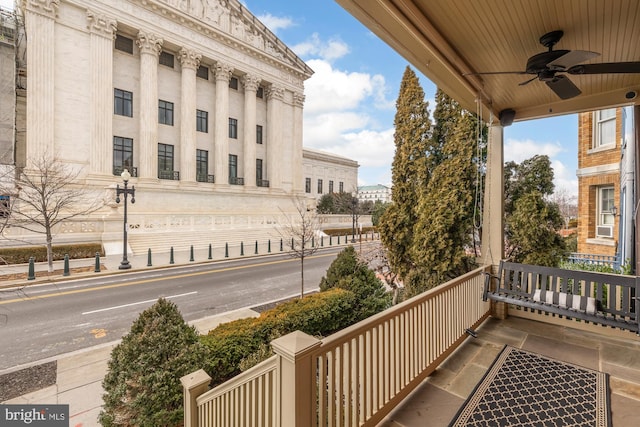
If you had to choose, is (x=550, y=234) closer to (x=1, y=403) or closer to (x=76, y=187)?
(x=1, y=403)

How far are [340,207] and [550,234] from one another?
41921 mm

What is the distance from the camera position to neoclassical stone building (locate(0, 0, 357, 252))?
59.5 feet

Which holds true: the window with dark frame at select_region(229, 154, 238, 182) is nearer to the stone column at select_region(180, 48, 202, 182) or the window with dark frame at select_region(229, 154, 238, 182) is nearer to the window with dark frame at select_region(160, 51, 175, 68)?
the stone column at select_region(180, 48, 202, 182)

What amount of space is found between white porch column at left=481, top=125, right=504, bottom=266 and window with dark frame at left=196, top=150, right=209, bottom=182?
82.9ft

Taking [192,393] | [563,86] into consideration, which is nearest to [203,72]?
[563,86]

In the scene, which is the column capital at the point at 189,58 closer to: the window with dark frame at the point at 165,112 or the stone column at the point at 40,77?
the window with dark frame at the point at 165,112

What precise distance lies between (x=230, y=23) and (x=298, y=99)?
9.40m

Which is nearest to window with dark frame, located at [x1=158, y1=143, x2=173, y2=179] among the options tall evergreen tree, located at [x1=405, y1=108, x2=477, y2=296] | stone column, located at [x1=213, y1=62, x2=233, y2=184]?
stone column, located at [x1=213, y1=62, x2=233, y2=184]

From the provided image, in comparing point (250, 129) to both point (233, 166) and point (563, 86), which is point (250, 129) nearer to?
point (233, 166)

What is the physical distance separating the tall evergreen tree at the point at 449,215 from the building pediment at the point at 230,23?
25.9 m

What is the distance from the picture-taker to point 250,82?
2850 cm

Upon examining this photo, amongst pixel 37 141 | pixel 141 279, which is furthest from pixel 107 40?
pixel 141 279

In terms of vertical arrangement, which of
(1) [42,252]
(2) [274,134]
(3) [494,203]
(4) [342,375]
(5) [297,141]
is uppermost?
(2) [274,134]

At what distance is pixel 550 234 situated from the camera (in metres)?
5.07
